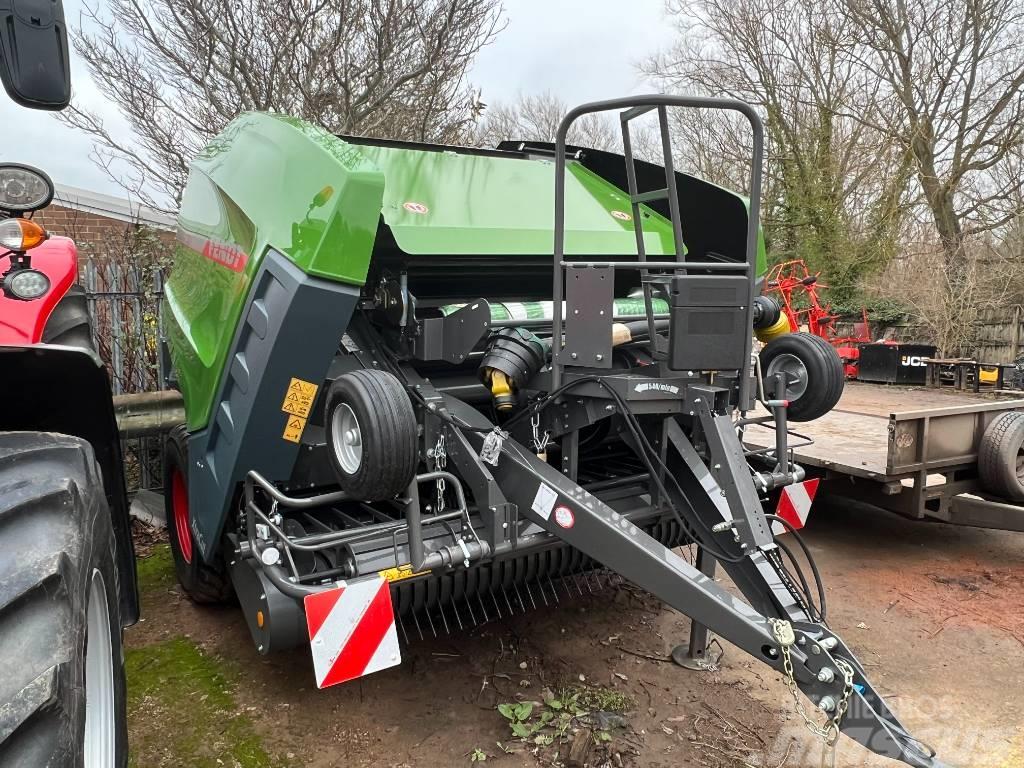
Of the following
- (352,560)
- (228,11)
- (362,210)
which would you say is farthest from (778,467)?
(228,11)

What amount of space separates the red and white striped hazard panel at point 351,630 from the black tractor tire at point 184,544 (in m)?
1.17

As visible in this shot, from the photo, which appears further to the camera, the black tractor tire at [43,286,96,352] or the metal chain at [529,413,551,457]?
the metal chain at [529,413,551,457]

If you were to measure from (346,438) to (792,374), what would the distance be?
1965 mm

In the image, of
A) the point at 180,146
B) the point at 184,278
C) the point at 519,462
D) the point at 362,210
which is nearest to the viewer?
the point at 362,210

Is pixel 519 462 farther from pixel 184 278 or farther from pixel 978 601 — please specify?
pixel 978 601

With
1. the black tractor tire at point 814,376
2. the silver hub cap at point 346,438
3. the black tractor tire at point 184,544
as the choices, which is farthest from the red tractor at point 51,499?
the black tractor tire at point 814,376

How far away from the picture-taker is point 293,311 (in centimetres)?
244

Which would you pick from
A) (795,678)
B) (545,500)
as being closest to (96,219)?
(545,500)

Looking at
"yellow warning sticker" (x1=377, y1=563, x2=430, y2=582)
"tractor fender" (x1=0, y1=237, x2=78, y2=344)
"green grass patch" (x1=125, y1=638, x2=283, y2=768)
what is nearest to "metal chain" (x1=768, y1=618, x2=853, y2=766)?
"yellow warning sticker" (x1=377, y1=563, x2=430, y2=582)

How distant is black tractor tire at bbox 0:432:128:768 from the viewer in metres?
1.09

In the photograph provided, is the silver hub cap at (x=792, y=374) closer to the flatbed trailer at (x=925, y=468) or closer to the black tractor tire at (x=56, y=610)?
the flatbed trailer at (x=925, y=468)

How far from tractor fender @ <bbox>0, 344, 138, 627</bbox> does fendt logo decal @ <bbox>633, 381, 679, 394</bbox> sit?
5.08 feet

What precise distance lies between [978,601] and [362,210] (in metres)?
3.60

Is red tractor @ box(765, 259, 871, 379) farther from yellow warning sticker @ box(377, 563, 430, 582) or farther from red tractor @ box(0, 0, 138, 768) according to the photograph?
red tractor @ box(0, 0, 138, 768)
